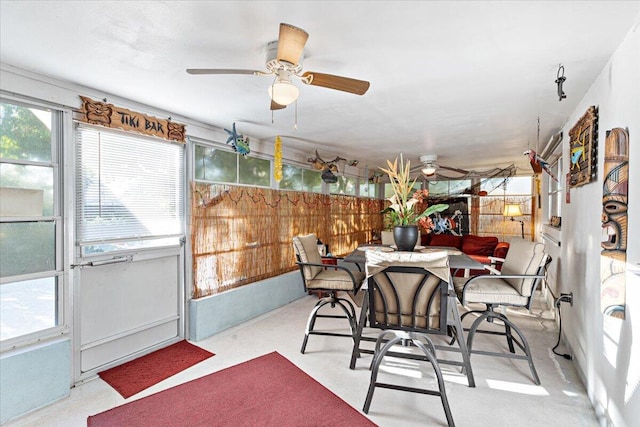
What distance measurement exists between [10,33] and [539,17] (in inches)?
108

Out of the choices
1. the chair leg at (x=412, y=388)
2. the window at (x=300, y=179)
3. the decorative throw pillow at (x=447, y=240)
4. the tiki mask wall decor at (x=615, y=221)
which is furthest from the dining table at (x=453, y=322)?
the decorative throw pillow at (x=447, y=240)

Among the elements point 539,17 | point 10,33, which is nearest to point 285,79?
point 539,17

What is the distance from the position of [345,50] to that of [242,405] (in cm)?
246

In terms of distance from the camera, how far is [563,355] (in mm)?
2986

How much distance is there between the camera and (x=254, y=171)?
14.3 ft

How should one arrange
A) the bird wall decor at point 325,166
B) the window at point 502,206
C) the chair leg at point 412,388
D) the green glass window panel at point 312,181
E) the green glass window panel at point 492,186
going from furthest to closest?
the green glass window panel at point 492,186
the window at point 502,206
the green glass window panel at point 312,181
the bird wall decor at point 325,166
the chair leg at point 412,388

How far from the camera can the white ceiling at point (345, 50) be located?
5.06 feet

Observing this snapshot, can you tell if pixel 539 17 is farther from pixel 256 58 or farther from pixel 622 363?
pixel 622 363

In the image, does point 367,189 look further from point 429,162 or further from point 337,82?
point 337,82

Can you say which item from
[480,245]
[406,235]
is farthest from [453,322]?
[480,245]

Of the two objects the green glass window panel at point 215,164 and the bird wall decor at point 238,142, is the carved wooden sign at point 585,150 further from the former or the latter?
the green glass window panel at point 215,164

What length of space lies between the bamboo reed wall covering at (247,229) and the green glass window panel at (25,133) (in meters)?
1.30

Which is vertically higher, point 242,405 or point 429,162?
point 429,162

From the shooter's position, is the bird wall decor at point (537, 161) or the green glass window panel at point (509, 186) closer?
the bird wall decor at point (537, 161)
